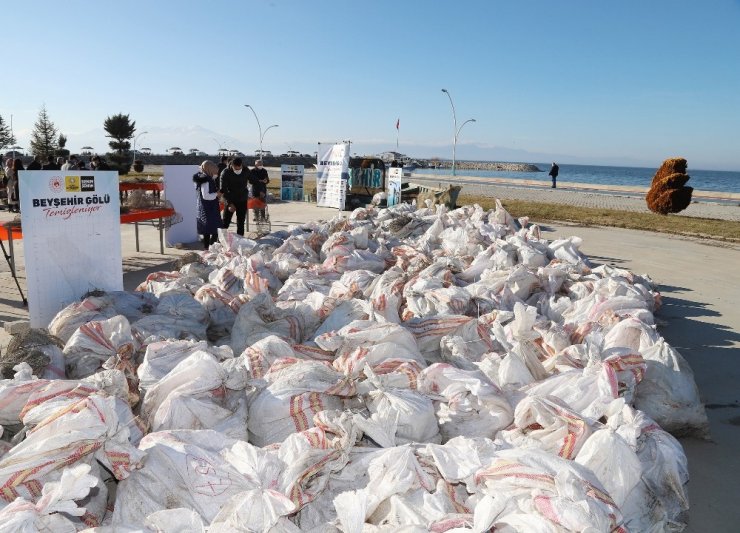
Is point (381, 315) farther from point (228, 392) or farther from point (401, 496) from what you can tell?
point (401, 496)

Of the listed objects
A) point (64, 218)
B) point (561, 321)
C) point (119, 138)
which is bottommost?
point (561, 321)

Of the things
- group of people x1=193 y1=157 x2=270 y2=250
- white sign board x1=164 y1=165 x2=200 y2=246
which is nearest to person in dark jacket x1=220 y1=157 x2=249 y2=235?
group of people x1=193 y1=157 x2=270 y2=250

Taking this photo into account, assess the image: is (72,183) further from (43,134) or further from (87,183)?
(43,134)

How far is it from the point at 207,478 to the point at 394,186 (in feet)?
45.3

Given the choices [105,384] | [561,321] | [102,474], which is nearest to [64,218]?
[105,384]

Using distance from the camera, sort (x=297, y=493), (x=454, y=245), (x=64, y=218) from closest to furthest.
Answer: (x=297, y=493)
(x=64, y=218)
(x=454, y=245)

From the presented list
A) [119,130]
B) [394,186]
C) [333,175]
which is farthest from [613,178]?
[333,175]

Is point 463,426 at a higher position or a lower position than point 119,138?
Answer: lower

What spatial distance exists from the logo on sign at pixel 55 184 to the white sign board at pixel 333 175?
35.8ft

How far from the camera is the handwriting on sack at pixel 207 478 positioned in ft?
6.40

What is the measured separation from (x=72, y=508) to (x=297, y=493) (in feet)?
2.32

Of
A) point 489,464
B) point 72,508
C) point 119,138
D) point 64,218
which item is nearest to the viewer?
point 72,508

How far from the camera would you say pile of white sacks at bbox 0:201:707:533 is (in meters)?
1.84

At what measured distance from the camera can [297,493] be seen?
194cm
